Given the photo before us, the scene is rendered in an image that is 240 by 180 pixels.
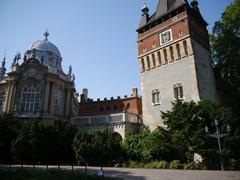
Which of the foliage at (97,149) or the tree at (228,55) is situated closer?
the foliage at (97,149)

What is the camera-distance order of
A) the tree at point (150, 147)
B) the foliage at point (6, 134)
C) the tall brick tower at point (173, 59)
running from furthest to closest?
1. the tall brick tower at point (173, 59)
2. the foliage at point (6, 134)
3. the tree at point (150, 147)

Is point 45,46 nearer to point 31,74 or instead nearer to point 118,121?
point 31,74

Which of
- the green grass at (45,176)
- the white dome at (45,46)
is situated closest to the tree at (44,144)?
the green grass at (45,176)

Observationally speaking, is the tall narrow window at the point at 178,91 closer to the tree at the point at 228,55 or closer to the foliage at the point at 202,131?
the foliage at the point at 202,131

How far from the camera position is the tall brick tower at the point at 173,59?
2773 centimetres

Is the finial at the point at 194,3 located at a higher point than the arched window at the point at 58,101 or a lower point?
higher

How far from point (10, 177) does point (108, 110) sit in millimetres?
30272

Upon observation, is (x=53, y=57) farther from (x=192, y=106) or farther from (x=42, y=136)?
(x=192, y=106)

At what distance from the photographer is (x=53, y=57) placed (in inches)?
1599

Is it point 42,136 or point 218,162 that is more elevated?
point 42,136

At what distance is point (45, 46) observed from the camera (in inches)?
1641

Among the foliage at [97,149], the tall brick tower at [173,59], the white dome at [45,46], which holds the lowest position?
the foliage at [97,149]

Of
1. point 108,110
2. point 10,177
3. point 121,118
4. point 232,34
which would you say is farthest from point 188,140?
point 108,110

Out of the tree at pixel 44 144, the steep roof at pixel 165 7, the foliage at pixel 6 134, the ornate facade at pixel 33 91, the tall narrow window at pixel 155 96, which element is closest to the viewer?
the tree at pixel 44 144
